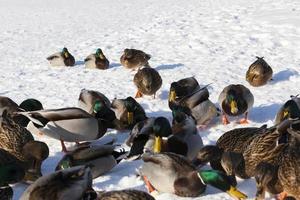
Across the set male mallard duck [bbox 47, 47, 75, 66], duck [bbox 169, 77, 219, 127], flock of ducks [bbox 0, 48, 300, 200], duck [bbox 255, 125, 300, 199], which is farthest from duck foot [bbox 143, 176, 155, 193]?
male mallard duck [bbox 47, 47, 75, 66]

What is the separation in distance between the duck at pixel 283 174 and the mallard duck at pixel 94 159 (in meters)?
1.93

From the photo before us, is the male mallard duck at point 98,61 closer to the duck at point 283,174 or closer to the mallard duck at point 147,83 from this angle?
the mallard duck at point 147,83

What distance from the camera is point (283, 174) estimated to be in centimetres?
498

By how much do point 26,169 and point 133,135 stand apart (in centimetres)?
162

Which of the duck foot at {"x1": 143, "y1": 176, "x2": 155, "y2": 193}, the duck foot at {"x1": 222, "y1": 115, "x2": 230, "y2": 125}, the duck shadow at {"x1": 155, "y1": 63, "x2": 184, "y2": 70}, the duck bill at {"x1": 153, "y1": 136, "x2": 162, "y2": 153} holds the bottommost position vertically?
the duck foot at {"x1": 222, "y1": 115, "x2": 230, "y2": 125}

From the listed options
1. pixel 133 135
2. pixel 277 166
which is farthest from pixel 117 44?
pixel 277 166

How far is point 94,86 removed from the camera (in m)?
10.5

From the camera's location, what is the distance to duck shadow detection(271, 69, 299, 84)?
33.0 feet

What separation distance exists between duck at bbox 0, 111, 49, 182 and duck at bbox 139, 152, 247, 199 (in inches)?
55.2

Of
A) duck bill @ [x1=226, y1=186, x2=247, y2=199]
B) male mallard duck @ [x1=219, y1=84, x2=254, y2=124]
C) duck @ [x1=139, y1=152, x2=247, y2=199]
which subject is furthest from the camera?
male mallard duck @ [x1=219, y1=84, x2=254, y2=124]

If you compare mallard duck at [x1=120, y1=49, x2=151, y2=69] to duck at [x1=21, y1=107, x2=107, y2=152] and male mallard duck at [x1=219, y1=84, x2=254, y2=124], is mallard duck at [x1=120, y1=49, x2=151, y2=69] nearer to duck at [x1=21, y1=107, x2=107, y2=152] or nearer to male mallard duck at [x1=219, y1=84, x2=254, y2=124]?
male mallard duck at [x1=219, y1=84, x2=254, y2=124]

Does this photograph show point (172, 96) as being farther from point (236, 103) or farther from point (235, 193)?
point (235, 193)

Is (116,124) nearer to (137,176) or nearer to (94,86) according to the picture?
(137,176)

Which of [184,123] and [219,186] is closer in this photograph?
[219,186]
